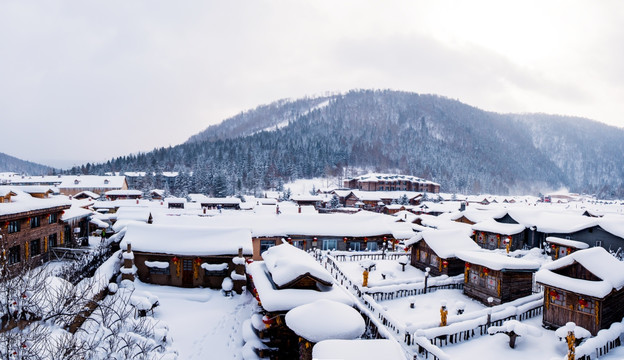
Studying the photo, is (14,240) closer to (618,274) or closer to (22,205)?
(22,205)

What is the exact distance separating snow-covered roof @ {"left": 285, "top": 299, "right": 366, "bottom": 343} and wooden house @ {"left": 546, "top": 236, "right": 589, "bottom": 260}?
2570 centimetres

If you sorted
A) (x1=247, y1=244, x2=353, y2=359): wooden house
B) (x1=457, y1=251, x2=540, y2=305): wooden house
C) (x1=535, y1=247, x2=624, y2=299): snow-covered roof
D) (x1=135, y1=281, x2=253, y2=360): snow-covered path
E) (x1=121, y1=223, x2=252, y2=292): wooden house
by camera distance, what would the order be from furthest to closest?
(x1=121, y1=223, x2=252, y2=292): wooden house, (x1=457, y1=251, x2=540, y2=305): wooden house, (x1=135, y1=281, x2=253, y2=360): snow-covered path, (x1=535, y1=247, x2=624, y2=299): snow-covered roof, (x1=247, y1=244, x2=353, y2=359): wooden house

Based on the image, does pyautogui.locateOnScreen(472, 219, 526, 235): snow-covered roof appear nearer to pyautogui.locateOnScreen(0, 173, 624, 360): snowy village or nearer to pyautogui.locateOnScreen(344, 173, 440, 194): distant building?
pyautogui.locateOnScreen(0, 173, 624, 360): snowy village

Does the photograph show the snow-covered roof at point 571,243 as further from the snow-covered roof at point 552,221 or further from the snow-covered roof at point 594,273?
the snow-covered roof at point 594,273

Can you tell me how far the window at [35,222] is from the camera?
25875 millimetres

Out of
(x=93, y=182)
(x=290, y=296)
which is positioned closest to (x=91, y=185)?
(x=93, y=182)

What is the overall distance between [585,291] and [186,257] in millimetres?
20796

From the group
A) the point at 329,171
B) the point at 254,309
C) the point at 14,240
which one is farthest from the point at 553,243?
the point at 329,171

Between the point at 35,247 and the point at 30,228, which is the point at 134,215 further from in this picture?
the point at 30,228

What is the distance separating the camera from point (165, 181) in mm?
114000

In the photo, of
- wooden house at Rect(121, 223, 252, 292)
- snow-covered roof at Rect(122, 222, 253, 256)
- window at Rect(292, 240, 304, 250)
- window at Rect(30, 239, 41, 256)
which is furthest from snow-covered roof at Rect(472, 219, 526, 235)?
window at Rect(30, 239, 41, 256)

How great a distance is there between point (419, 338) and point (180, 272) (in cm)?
1529

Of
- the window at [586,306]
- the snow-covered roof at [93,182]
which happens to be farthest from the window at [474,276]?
the snow-covered roof at [93,182]

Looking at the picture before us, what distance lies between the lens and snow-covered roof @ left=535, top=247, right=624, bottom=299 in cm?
1432
